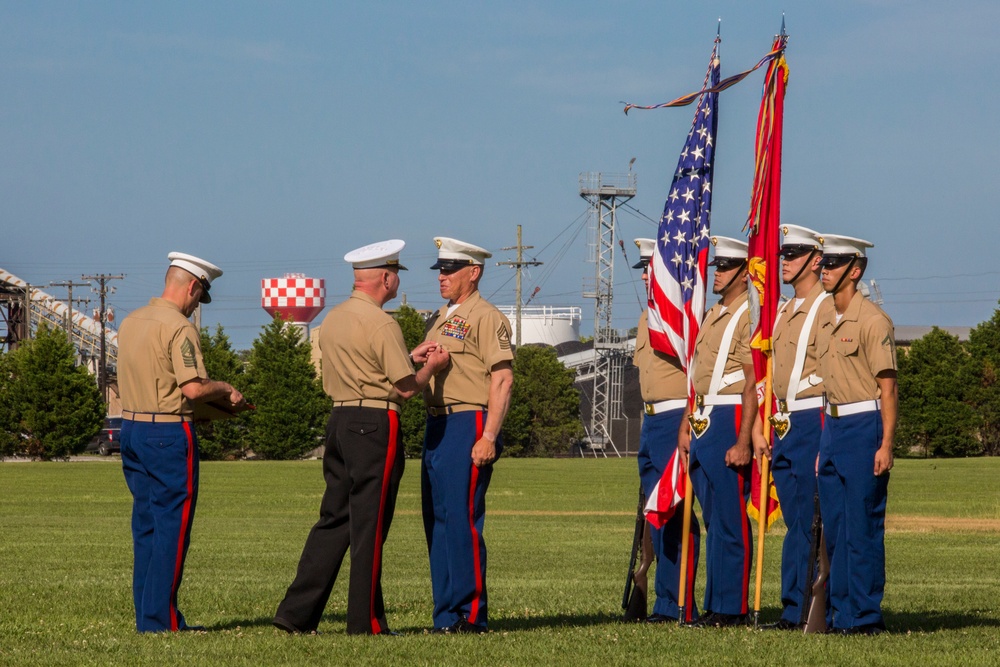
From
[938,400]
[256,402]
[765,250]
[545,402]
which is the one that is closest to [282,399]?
[256,402]

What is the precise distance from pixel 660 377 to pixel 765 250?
1.15 m

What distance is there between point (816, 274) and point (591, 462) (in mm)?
53128

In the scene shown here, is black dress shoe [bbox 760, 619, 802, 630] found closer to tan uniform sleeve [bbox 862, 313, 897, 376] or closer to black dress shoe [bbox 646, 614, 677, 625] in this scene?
black dress shoe [bbox 646, 614, 677, 625]

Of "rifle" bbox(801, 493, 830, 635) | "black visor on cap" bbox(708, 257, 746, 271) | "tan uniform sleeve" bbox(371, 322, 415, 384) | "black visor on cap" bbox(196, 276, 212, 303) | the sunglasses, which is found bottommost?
"rifle" bbox(801, 493, 830, 635)

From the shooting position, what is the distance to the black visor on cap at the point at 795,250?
395 inches

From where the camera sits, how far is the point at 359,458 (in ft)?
29.2

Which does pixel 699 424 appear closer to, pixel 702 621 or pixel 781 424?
pixel 781 424

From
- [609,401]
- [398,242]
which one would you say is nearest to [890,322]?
[398,242]

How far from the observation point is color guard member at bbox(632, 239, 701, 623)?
33.2 ft

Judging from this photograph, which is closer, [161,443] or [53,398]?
[161,443]

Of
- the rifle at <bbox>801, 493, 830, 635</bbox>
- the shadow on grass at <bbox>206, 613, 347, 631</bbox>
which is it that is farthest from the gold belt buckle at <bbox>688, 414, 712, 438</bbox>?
the shadow on grass at <bbox>206, 613, 347, 631</bbox>

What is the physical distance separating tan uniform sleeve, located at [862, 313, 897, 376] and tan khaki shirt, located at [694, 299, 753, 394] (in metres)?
0.83

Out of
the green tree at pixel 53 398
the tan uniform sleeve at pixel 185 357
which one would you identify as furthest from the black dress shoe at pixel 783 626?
the green tree at pixel 53 398

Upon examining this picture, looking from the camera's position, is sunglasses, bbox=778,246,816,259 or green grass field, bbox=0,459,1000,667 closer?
green grass field, bbox=0,459,1000,667
